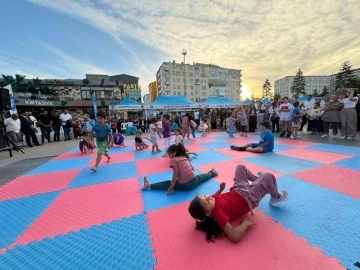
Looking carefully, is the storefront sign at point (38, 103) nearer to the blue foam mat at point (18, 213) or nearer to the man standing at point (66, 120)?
the man standing at point (66, 120)

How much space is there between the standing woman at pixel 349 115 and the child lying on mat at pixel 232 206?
24.6ft

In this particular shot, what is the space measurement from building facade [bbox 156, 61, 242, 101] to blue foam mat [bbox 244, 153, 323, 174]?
6367 cm

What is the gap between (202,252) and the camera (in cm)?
203

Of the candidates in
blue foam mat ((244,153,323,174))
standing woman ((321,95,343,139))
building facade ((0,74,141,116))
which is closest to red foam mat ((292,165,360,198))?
blue foam mat ((244,153,323,174))

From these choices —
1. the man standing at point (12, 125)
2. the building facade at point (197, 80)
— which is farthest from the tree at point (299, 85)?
the man standing at point (12, 125)

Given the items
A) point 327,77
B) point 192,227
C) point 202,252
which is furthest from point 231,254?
point 327,77

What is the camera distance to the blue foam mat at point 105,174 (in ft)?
14.8

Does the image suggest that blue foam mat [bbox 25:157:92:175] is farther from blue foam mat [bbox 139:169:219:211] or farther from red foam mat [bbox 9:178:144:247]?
blue foam mat [bbox 139:169:219:211]

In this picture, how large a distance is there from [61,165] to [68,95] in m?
47.8

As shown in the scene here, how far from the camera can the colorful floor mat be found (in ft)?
6.37

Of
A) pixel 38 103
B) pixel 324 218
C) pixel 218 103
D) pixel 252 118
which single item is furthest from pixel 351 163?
pixel 38 103

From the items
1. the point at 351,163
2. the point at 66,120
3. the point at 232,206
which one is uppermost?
the point at 66,120

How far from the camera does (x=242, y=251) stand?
6.52ft

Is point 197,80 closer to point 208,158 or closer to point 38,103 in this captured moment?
point 38,103
